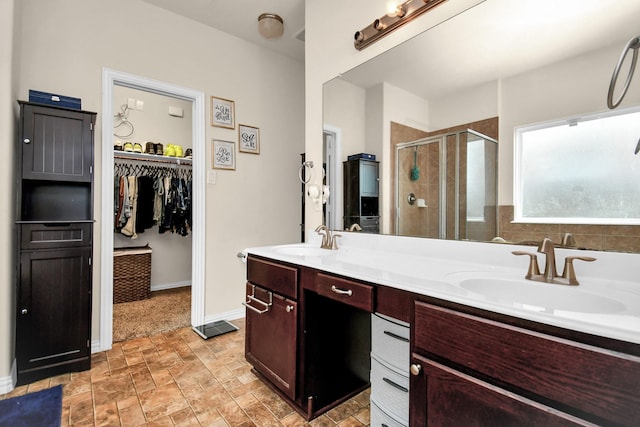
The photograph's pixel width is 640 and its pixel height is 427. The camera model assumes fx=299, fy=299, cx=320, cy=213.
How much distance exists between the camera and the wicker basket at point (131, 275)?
11.2 feet

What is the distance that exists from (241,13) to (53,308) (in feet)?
8.75

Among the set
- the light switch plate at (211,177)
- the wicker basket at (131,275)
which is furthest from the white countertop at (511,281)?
the wicker basket at (131,275)

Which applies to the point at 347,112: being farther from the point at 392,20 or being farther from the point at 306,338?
the point at 306,338

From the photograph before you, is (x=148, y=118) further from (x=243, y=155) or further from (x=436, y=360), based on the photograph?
(x=436, y=360)

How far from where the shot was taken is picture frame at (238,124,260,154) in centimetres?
300

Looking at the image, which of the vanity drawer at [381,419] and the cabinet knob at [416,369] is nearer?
the cabinet knob at [416,369]

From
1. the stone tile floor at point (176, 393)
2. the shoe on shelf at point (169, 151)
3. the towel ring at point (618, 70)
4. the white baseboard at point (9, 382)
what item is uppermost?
the shoe on shelf at point (169, 151)

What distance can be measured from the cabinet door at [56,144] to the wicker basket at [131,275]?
181 centimetres

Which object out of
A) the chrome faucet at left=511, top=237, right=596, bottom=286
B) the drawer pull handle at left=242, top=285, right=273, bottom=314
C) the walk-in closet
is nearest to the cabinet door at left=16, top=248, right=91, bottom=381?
the drawer pull handle at left=242, top=285, right=273, bottom=314

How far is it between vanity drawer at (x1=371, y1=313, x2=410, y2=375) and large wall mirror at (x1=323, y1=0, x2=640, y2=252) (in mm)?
546

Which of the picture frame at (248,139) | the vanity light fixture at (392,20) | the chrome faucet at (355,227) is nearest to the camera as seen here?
the vanity light fixture at (392,20)

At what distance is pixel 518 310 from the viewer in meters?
0.74

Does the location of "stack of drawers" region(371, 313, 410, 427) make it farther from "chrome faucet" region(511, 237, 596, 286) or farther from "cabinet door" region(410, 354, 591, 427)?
"chrome faucet" region(511, 237, 596, 286)

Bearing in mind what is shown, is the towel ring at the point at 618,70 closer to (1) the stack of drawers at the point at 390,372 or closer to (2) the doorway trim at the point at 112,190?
(1) the stack of drawers at the point at 390,372
